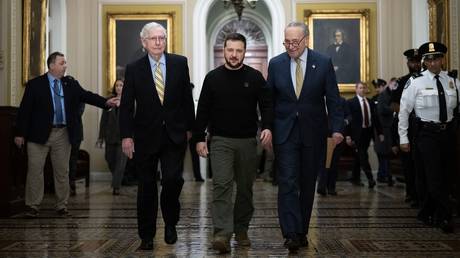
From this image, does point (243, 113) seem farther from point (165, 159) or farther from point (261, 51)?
point (261, 51)

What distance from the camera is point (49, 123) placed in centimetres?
646

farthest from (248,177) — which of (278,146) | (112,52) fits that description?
(112,52)

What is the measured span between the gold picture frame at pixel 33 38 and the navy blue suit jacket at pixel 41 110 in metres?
3.03

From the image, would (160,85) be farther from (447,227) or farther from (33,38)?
(33,38)

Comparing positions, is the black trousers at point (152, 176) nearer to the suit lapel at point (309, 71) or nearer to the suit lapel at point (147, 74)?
the suit lapel at point (147, 74)

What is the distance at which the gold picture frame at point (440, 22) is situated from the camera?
31.6 ft

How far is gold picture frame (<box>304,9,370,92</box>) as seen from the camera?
12766mm

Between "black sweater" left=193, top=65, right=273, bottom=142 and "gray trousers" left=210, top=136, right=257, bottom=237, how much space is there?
0.26ft

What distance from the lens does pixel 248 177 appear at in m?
4.55

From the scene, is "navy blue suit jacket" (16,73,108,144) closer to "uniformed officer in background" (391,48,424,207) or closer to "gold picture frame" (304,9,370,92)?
"uniformed officer in background" (391,48,424,207)

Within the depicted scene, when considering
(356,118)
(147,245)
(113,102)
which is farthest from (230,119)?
(356,118)

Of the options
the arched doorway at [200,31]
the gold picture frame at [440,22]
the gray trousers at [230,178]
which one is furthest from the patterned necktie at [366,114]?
the gray trousers at [230,178]

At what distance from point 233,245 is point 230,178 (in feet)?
1.79

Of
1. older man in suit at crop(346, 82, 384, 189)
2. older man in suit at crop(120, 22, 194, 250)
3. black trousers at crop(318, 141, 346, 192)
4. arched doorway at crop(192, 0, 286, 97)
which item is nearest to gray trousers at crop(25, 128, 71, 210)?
older man in suit at crop(120, 22, 194, 250)
